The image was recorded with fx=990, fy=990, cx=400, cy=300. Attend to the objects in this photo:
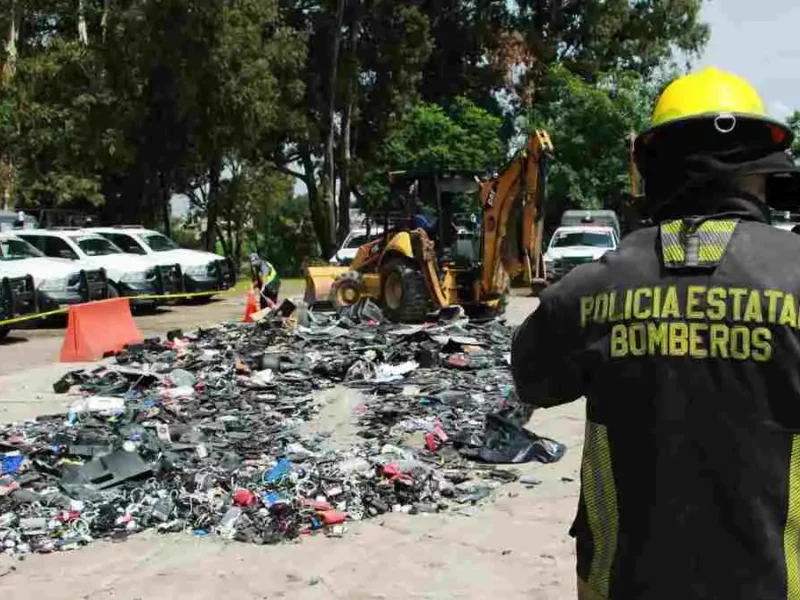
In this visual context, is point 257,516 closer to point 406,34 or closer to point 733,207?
point 733,207

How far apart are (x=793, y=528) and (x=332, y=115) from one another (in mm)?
34014

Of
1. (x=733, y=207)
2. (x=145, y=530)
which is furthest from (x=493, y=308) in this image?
(x=733, y=207)

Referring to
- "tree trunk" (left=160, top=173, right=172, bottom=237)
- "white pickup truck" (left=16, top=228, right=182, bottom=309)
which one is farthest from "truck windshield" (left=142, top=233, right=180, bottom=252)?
"tree trunk" (left=160, top=173, right=172, bottom=237)

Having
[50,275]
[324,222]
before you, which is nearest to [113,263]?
[50,275]

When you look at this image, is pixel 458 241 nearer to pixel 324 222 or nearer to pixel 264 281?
pixel 264 281

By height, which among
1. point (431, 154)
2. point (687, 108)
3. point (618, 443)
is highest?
point (431, 154)

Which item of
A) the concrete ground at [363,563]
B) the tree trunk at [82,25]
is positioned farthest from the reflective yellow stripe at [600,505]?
the tree trunk at [82,25]

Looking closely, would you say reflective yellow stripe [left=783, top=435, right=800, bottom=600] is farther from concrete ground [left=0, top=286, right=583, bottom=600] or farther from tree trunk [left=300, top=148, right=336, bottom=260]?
tree trunk [left=300, top=148, right=336, bottom=260]

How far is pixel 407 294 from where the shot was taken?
16484 mm

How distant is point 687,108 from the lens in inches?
75.7

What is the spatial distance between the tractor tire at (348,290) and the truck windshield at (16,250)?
6.00 m

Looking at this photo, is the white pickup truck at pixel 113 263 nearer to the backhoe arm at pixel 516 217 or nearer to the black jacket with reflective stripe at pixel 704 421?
the backhoe arm at pixel 516 217

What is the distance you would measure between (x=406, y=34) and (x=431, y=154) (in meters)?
4.56

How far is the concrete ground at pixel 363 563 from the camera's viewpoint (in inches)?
208
